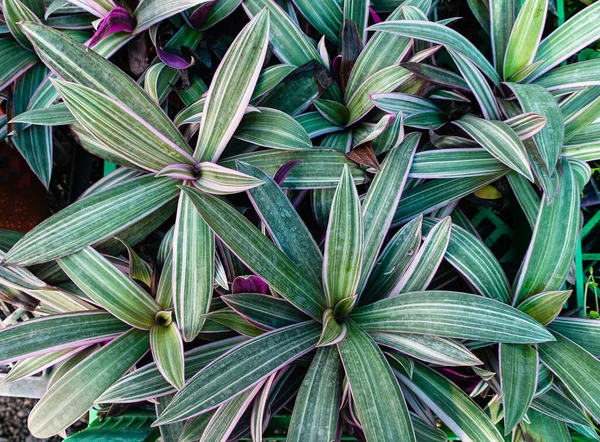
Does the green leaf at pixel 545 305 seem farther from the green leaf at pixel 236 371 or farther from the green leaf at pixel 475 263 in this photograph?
the green leaf at pixel 236 371

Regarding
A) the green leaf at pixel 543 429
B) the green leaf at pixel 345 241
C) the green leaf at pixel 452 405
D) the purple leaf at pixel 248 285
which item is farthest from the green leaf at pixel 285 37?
the green leaf at pixel 543 429

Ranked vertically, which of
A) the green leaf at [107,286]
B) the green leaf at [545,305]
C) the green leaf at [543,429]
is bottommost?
the green leaf at [543,429]

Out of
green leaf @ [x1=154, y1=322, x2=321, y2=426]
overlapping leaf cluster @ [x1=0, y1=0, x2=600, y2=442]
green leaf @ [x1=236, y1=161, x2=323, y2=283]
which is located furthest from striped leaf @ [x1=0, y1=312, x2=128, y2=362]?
green leaf @ [x1=236, y1=161, x2=323, y2=283]

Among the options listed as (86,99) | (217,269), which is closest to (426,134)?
(217,269)

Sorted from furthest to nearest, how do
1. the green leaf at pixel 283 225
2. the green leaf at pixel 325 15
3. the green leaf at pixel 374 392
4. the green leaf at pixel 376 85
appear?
the green leaf at pixel 325 15 < the green leaf at pixel 376 85 < the green leaf at pixel 283 225 < the green leaf at pixel 374 392

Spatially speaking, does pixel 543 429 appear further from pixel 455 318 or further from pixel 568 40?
pixel 568 40

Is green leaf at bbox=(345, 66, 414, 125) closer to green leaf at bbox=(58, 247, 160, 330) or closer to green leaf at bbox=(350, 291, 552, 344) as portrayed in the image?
green leaf at bbox=(350, 291, 552, 344)

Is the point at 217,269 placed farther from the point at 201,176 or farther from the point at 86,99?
the point at 86,99

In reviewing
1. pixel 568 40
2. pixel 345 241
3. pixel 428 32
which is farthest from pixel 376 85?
pixel 568 40
